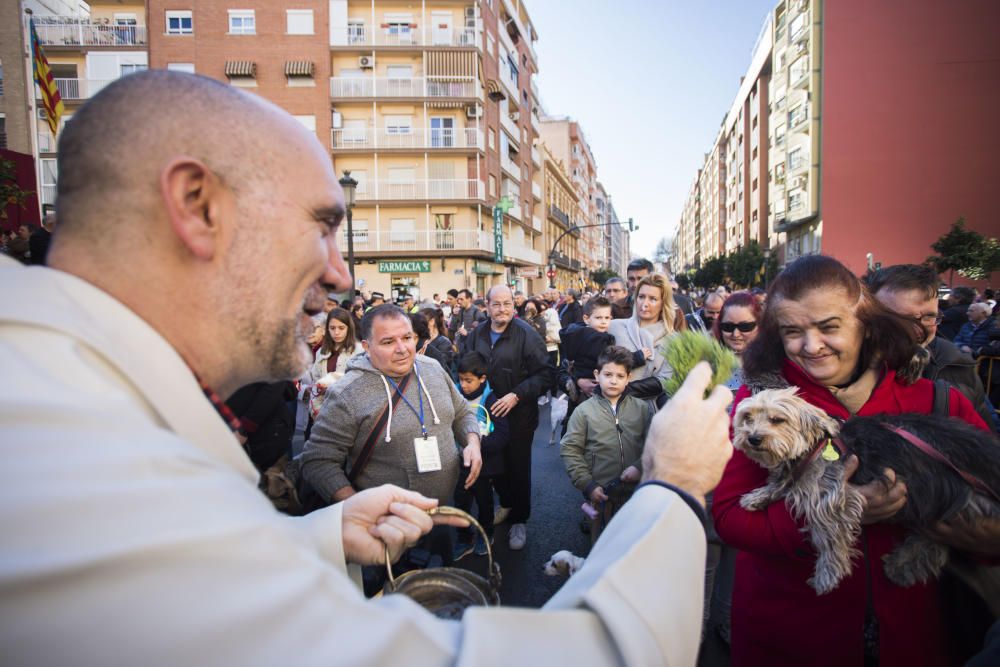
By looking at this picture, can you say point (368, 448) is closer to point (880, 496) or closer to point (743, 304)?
point (880, 496)

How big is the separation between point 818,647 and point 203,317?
242 cm

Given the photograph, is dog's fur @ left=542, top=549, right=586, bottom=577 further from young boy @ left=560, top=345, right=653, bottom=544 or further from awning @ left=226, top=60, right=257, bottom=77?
awning @ left=226, top=60, right=257, bottom=77

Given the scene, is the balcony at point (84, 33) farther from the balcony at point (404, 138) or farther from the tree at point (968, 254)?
the tree at point (968, 254)

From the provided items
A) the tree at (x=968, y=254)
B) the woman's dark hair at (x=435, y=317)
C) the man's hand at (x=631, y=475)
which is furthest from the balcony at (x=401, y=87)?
the man's hand at (x=631, y=475)

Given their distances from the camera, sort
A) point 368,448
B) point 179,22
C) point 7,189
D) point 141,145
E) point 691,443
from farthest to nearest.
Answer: point 179,22 → point 7,189 → point 368,448 → point 691,443 → point 141,145

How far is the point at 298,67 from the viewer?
1154 inches

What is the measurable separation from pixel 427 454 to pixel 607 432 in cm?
161

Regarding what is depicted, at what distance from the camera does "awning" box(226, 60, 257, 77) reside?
2877 centimetres

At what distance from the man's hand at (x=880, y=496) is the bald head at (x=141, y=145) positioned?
236cm

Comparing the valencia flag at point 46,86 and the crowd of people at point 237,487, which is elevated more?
the valencia flag at point 46,86

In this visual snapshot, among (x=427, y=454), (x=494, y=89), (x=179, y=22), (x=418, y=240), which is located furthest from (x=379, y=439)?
(x=179, y=22)

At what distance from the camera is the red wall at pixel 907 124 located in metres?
30.0

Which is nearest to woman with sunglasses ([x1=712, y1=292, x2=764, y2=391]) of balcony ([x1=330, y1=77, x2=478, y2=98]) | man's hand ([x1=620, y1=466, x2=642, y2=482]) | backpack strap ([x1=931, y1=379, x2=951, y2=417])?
man's hand ([x1=620, y1=466, x2=642, y2=482])

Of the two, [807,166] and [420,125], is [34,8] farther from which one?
[807,166]
